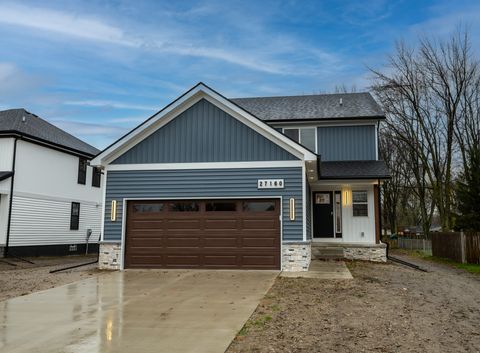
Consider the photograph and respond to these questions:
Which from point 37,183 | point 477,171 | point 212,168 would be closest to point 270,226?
point 212,168

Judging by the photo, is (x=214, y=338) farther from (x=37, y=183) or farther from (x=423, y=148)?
(x=423, y=148)

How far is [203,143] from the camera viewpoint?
1408 centimetres

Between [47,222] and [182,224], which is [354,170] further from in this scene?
[47,222]

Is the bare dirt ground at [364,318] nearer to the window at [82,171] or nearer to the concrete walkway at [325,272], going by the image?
the concrete walkway at [325,272]

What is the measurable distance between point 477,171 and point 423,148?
41.3 feet

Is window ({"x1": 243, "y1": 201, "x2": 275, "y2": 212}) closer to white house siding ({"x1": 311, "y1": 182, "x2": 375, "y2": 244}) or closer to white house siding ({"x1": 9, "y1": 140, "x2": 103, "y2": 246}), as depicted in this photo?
white house siding ({"x1": 311, "y1": 182, "x2": 375, "y2": 244})

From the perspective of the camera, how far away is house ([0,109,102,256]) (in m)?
20.2

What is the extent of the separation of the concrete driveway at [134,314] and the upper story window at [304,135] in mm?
8369

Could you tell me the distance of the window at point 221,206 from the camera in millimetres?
13812

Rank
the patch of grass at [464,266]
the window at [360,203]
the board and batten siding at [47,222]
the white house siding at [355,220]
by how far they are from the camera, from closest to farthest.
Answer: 1. the patch of grass at [464,266]
2. the white house siding at [355,220]
3. the window at [360,203]
4. the board and batten siding at [47,222]

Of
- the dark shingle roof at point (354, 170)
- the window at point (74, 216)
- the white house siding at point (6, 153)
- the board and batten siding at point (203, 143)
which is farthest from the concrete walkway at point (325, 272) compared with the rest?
the window at point (74, 216)

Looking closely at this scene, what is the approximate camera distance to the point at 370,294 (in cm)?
953

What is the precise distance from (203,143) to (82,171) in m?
13.5

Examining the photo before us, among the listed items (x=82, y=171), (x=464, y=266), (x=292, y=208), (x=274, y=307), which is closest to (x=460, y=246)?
(x=464, y=266)
